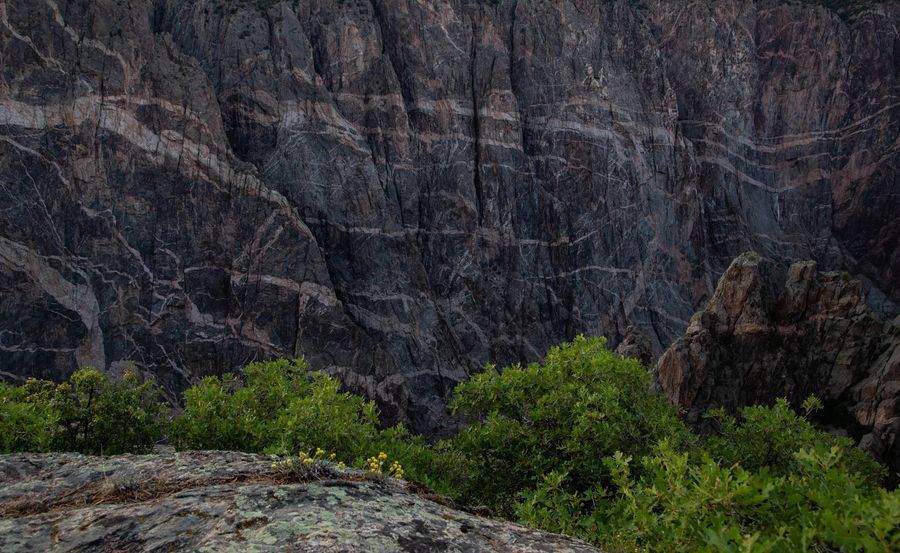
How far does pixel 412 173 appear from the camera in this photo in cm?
7550

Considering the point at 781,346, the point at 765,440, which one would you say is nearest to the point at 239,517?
the point at 765,440

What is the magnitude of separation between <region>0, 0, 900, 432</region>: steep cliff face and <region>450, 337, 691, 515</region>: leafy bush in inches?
1798

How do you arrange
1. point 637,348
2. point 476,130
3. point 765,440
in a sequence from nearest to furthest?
point 765,440 < point 637,348 < point 476,130

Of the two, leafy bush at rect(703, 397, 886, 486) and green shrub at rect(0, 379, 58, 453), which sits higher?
green shrub at rect(0, 379, 58, 453)

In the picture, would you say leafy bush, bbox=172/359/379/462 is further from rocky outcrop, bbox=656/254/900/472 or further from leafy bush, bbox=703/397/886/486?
rocky outcrop, bbox=656/254/900/472

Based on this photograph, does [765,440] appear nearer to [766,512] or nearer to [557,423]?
[557,423]

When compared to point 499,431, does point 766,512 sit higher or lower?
higher

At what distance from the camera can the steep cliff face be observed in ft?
186

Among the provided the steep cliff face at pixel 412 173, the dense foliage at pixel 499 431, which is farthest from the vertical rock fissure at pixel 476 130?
the dense foliage at pixel 499 431

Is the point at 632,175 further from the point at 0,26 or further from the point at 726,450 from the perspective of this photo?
the point at 726,450

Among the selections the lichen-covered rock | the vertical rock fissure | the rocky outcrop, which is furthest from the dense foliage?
the vertical rock fissure

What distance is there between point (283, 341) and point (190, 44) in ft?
111

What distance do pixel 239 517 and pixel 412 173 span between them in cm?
6995

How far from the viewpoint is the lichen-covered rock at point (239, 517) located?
657 cm
